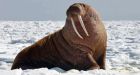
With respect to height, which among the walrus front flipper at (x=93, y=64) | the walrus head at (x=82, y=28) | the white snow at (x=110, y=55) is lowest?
the white snow at (x=110, y=55)

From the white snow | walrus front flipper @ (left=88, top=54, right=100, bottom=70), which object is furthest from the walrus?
the white snow

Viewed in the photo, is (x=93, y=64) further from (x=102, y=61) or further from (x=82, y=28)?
(x=82, y=28)

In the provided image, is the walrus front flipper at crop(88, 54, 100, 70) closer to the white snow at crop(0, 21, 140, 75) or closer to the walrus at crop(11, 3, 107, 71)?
the walrus at crop(11, 3, 107, 71)

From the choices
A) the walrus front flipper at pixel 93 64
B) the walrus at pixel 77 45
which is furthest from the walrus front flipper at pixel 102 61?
the walrus front flipper at pixel 93 64

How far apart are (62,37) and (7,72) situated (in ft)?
8.12

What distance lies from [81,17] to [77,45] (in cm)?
47

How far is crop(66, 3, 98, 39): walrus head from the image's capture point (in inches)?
284

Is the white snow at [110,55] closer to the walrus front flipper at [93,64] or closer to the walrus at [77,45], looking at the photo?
the walrus front flipper at [93,64]

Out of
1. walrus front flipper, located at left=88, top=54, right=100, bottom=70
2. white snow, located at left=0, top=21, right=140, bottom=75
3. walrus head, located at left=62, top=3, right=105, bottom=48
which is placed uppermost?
walrus head, located at left=62, top=3, right=105, bottom=48

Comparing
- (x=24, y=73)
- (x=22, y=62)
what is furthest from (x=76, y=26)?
(x=24, y=73)

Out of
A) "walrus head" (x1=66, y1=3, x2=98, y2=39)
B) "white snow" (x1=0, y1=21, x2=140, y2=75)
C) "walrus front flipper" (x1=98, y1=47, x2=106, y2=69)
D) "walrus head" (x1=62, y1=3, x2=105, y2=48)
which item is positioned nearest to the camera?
"white snow" (x1=0, y1=21, x2=140, y2=75)

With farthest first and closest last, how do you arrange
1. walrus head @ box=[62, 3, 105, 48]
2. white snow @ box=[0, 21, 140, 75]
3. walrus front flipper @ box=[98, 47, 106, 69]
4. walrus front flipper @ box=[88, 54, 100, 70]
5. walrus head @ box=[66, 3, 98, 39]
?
walrus front flipper @ box=[98, 47, 106, 69] → walrus head @ box=[62, 3, 105, 48] → walrus head @ box=[66, 3, 98, 39] → walrus front flipper @ box=[88, 54, 100, 70] → white snow @ box=[0, 21, 140, 75]

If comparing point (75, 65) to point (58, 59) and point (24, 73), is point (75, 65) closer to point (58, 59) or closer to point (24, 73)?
point (58, 59)

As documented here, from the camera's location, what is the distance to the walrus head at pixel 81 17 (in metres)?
7.21
